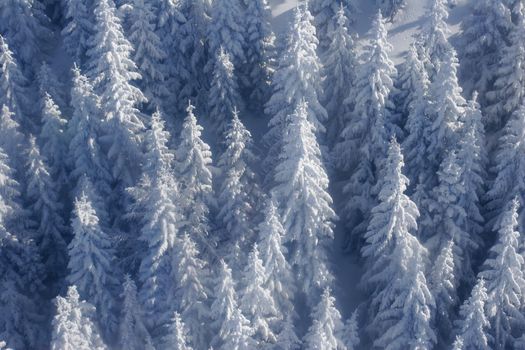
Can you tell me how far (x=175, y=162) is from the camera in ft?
128

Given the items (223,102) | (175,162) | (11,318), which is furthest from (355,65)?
(11,318)

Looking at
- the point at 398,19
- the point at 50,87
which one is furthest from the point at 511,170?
the point at 50,87

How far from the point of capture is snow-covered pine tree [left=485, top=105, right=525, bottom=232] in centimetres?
3550

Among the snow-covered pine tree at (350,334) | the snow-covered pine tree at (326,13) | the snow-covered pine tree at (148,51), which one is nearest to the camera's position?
the snow-covered pine tree at (350,334)

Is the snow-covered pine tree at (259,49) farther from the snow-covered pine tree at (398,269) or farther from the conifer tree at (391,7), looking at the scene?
the snow-covered pine tree at (398,269)

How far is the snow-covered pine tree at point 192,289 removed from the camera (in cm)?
3534

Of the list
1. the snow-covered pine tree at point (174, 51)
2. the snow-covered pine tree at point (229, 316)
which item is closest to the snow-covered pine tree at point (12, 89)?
the snow-covered pine tree at point (174, 51)

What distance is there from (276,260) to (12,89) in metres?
23.5

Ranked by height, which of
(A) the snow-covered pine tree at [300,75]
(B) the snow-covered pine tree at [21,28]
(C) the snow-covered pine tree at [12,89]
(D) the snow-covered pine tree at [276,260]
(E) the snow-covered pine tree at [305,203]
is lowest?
(D) the snow-covered pine tree at [276,260]

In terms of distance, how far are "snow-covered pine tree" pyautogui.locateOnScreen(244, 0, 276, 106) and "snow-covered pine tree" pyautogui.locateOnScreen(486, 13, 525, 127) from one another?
1583 cm

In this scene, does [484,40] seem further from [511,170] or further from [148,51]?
[148,51]

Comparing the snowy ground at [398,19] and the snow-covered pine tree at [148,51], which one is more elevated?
the snowy ground at [398,19]

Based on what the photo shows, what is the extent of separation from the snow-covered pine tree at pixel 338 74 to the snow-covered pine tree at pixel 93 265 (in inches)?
668

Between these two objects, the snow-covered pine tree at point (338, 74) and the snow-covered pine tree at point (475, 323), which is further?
the snow-covered pine tree at point (338, 74)
